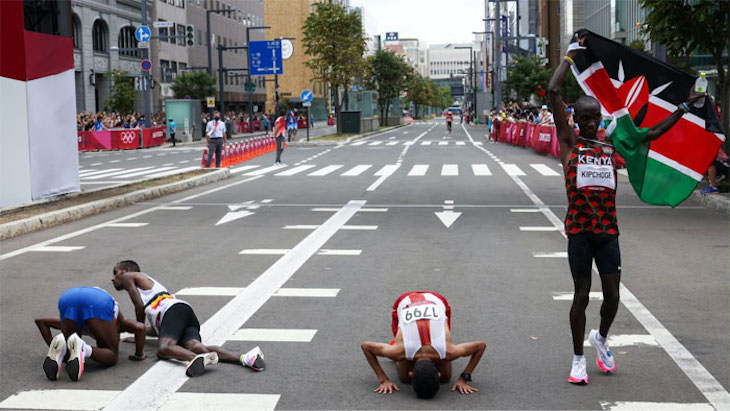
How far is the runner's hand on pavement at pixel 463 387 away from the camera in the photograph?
18.5 ft

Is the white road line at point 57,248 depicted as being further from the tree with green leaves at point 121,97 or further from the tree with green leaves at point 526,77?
the tree with green leaves at point 526,77

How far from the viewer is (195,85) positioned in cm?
7181

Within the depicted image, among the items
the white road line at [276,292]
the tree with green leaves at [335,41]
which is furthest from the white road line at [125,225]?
the tree with green leaves at [335,41]

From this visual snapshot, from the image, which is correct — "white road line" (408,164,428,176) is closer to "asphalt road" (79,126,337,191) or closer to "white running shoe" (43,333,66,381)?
"asphalt road" (79,126,337,191)

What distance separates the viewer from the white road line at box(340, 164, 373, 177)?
87.0 ft

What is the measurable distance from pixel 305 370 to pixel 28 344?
2.28 meters

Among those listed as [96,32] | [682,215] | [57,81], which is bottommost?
[682,215]

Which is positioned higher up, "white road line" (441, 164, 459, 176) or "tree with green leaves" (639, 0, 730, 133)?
"tree with green leaves" (639, 0, 730, 133)

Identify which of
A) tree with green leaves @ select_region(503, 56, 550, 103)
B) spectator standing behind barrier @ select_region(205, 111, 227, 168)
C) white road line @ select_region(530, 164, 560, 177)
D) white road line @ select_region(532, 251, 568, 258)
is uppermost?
tree with green leaves @ select_region(503, 56, 550, 103)

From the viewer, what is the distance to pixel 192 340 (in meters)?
6.56

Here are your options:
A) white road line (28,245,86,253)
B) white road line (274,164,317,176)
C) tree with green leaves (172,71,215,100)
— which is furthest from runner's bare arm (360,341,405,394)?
tree with green leaves (172,71,215,100)

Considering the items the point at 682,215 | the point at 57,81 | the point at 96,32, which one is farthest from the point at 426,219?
the point at 96,32

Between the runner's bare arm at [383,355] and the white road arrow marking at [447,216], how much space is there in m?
8.58

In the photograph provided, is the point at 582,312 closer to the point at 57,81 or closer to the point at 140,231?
the point at 140,231
